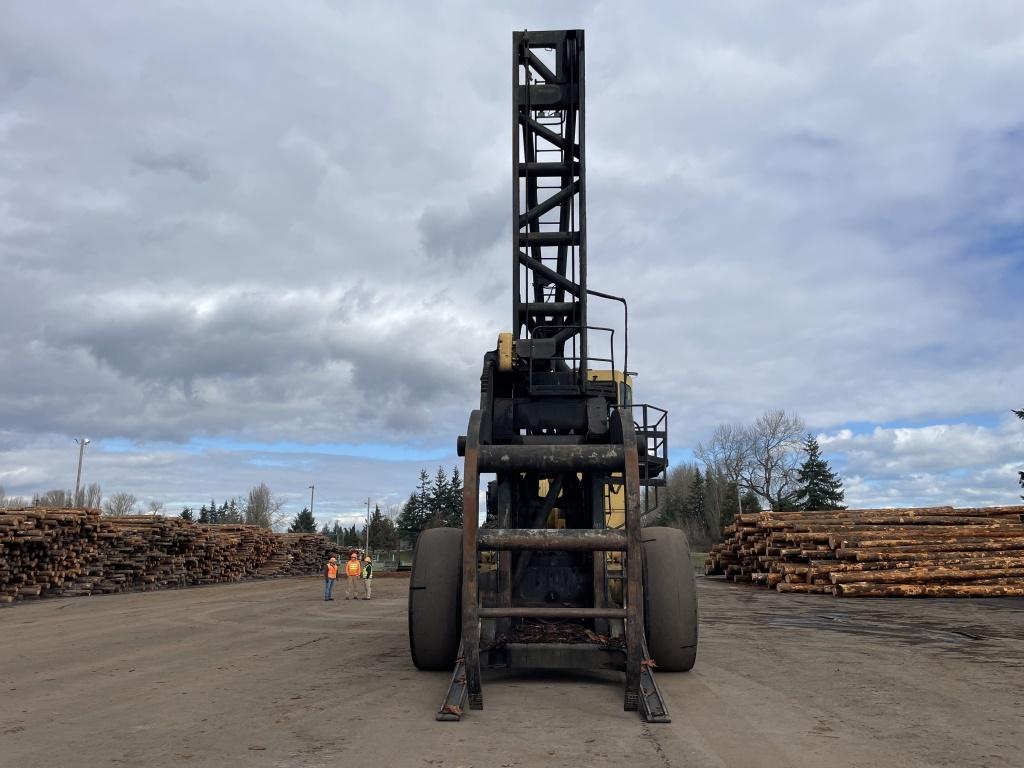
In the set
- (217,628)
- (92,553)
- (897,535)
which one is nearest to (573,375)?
(217,628)

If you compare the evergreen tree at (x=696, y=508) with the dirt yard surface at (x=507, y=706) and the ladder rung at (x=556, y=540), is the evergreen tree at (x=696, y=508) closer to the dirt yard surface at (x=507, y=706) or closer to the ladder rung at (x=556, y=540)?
the dirt yard surface at (x=507, y=706)

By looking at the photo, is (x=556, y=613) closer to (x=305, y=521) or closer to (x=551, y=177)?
(x=551, y=177)

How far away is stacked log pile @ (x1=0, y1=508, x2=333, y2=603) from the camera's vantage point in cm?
2159

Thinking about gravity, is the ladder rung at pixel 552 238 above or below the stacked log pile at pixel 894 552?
above

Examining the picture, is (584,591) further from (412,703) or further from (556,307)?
(556,307)

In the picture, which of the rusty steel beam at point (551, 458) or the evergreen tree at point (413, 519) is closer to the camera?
the rusty steel beam at point (551, 458)

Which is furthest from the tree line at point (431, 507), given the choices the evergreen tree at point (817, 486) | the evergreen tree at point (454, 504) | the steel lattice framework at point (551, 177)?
the steel lattice framework at point (551, 177)

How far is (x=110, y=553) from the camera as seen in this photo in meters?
25.8

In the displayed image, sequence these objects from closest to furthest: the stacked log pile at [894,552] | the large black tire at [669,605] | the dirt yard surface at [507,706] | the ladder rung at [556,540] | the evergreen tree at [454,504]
Result: 1. the dirt yard surface at [507,706]
2. the ladder rung at [556,540]
3. the large black tire at [669,605]
4. the stacked log pile at [894,552]
5. the evergreen tree at [454,504]

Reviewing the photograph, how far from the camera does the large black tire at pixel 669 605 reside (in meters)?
7.16

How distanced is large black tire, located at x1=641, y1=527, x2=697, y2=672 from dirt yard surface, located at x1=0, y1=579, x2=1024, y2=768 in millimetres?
286

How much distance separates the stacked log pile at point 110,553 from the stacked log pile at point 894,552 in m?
20.9

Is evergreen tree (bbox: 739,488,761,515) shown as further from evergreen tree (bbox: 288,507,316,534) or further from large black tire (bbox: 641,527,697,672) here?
large black tire (bbox: 641,527,697,672)

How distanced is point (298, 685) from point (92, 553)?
66.7ft
